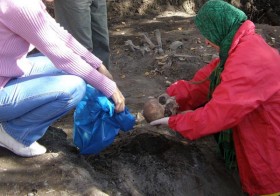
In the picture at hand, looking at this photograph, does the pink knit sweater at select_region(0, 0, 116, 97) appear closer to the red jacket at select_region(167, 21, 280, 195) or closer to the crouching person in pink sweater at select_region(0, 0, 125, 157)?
the crouching person in pink sweater at select_region(0, 0, 125, 157)

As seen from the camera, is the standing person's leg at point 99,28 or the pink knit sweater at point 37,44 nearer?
the pink knit sweater at point 37,44

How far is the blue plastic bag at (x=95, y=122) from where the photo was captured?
108 inches

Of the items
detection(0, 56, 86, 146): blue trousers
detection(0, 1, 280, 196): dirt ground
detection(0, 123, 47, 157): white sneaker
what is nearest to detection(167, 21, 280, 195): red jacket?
detection(0, 1, 280, 196): dirt ground

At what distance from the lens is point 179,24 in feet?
21.6

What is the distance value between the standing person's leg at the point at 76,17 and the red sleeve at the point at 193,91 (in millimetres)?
908

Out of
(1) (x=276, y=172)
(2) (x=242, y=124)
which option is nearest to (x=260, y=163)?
(1) (x=276, y=172)

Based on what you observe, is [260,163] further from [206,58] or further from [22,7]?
[206,58]

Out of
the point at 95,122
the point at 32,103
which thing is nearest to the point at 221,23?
the point at 95,122

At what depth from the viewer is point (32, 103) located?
2535 millimetres

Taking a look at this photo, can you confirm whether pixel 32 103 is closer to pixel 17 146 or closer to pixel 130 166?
pixel 17 146

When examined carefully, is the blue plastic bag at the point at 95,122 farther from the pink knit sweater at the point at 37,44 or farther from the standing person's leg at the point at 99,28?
the standing person's leg at the point at 99,28

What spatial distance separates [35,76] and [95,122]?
48 cm

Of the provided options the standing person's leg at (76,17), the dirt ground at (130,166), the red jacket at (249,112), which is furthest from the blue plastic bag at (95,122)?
the standing person's leg at (76,17)

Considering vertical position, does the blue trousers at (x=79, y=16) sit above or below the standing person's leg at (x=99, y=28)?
above
